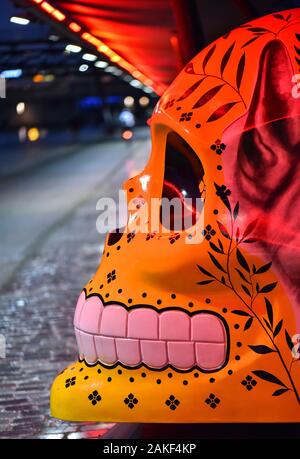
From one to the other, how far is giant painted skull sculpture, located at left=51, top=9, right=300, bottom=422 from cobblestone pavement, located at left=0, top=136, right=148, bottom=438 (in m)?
1.30

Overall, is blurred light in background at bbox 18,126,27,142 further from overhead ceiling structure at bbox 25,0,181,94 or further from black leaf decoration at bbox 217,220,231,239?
black leaf decoration at bbox 217,220,231,239

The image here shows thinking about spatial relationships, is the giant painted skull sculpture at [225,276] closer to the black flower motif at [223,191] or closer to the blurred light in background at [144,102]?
the black flower motif at [223,191]

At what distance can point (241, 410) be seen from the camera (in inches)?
157

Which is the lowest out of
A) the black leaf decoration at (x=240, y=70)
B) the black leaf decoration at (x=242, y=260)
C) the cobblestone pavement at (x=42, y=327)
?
the cobblestone pavement at (x=42, y=327)

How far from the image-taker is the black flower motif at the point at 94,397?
13.8ft

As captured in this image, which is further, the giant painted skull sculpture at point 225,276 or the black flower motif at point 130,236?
the black flower motif at point 130,236

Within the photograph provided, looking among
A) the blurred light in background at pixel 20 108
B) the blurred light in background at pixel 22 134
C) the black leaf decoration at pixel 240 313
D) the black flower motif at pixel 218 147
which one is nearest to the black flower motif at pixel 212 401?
the black leaf decoration at pixel 240 313

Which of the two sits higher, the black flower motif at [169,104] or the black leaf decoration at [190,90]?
the black leaf decoration at [190,90]

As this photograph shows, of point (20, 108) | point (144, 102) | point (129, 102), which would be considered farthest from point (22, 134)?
point (144, 102)

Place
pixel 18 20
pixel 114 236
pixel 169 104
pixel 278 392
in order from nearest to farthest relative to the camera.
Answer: pixel 278 392
pixel 169 104
pixel 114 236
pixel 18 20

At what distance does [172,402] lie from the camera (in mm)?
4047

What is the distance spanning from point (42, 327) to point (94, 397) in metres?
4.20

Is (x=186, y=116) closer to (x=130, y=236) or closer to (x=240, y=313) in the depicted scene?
(x=130, y=236)

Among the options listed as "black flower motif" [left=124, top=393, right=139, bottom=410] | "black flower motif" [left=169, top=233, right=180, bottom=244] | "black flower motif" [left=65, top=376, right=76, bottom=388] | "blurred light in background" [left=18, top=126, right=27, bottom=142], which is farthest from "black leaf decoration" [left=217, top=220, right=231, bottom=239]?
"blurred light in background" [left=18, top=126, right=27, bottom=142]
